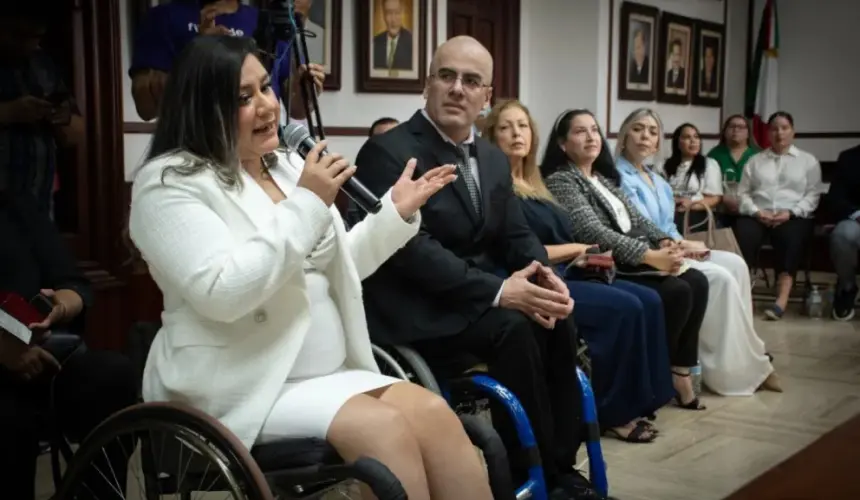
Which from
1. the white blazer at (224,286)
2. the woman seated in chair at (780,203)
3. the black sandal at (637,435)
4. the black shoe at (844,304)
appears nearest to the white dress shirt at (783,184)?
the woman seated in chair at (780,203)

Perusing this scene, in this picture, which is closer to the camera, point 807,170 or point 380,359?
point 380,359

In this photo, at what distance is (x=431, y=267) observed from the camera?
228 cm

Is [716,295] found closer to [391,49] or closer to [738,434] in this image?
[738,434]

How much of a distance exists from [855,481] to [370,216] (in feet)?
4.62

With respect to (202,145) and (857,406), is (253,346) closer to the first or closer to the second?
(202,145)

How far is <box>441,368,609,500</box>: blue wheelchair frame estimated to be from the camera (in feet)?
6.85

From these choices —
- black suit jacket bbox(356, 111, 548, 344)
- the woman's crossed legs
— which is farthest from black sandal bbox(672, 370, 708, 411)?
the woman's crossed legs

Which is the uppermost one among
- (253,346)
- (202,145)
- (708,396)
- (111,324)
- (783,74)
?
(783,74)

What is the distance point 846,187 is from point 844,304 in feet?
2.56

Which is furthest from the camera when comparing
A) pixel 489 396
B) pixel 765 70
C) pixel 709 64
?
pixel 765 70

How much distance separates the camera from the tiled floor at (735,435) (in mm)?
2769

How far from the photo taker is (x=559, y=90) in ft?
19.6

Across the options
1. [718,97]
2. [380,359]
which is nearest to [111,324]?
[380,359]

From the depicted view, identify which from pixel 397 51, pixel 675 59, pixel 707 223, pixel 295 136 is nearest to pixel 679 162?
pixel 707 223
